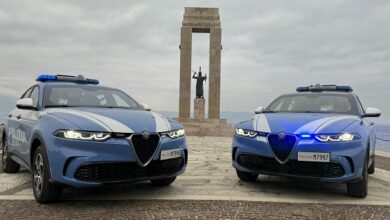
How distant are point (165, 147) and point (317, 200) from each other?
6.72ft

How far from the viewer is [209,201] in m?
5.04

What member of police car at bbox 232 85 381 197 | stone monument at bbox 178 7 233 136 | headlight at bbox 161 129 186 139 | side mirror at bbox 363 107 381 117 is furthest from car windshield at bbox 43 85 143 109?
stone monument at bbox 178 7 233 136

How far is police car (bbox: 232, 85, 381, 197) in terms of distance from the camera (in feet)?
16.9

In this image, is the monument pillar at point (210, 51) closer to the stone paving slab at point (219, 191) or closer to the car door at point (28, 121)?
the stone paving slab at point (219, 191)

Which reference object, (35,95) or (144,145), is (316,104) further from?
(35,95)

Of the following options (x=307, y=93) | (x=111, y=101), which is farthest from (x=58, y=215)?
(x=307, y=93)

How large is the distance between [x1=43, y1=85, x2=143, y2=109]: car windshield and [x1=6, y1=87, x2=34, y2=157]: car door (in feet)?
2.12

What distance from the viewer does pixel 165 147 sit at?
16.3 ft

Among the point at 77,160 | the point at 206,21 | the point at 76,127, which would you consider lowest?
the point at 77,160

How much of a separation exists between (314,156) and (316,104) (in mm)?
1575

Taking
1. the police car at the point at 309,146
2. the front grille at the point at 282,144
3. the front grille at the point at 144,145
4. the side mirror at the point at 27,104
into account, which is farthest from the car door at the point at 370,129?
the side mirror at the point at 27,104

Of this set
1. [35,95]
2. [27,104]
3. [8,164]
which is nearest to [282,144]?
[27,104]

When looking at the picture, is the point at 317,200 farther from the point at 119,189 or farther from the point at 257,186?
the point at 119,189

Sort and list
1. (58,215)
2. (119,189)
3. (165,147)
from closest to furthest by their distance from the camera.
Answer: (58,215) < (165,147) < (119,189)
